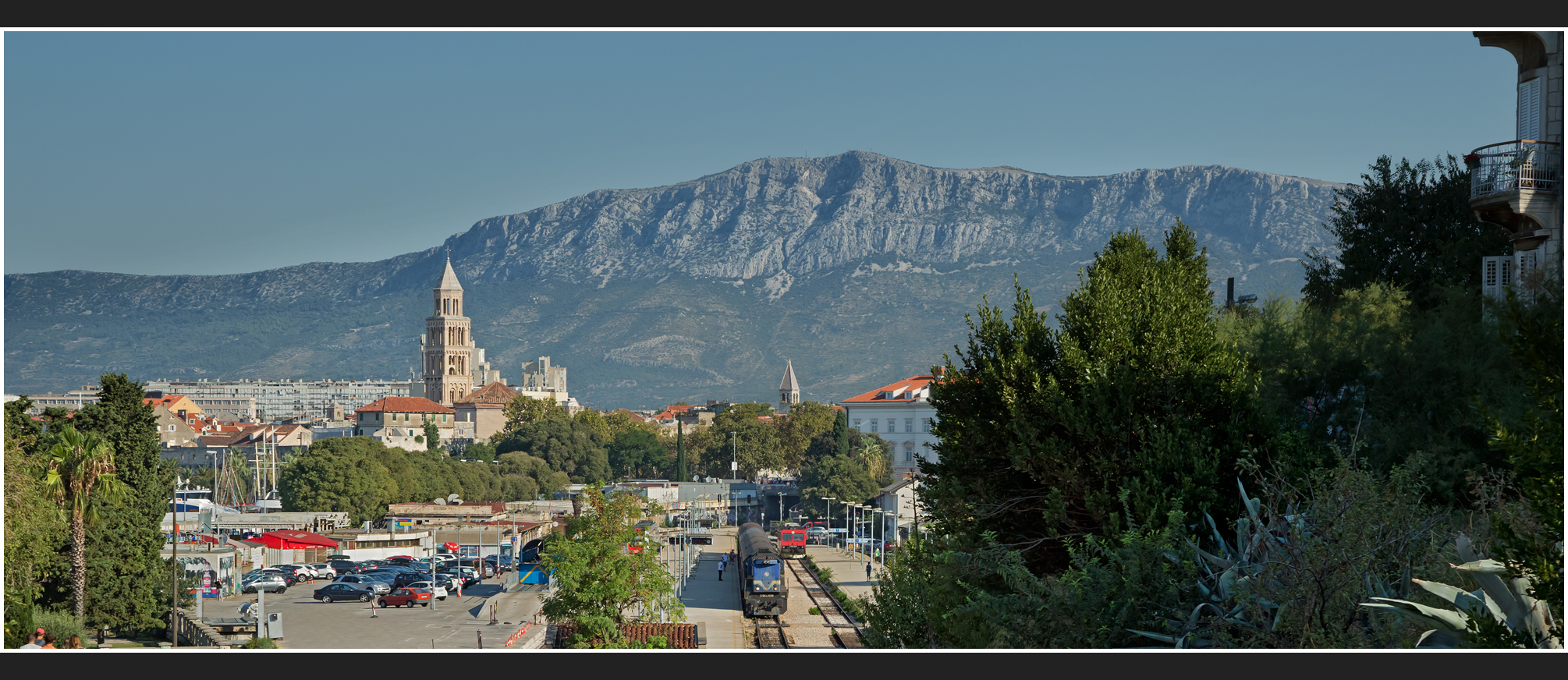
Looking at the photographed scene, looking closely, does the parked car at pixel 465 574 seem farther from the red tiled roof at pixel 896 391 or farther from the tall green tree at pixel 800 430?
the tall green tree at pixel 800 430

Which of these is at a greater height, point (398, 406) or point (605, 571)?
point (398, 406)

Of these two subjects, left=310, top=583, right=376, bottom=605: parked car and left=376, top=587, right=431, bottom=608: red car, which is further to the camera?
left=310, top=583, right=376, bottom=605: parked car

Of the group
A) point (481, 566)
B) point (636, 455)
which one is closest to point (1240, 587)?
point (481, 566)

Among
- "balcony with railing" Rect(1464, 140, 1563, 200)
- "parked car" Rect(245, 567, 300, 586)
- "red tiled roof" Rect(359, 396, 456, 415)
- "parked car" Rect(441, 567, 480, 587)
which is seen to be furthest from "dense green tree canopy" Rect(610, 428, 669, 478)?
"balcony with railing" Rect(1464, 140, 1563, 200)

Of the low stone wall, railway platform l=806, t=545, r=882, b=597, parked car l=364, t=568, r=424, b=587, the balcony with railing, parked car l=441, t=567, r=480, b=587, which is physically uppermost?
the balcony with railing

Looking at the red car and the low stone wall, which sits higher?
the low stone wall

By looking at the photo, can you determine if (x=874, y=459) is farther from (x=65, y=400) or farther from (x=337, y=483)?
(x=65, y=400)

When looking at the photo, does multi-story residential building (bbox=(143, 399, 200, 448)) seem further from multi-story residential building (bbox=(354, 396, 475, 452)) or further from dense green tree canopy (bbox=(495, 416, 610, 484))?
dense green tree canopy (bbox=(495, 416, 610, 484))

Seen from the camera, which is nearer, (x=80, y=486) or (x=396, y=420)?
(x=80, y=486)
